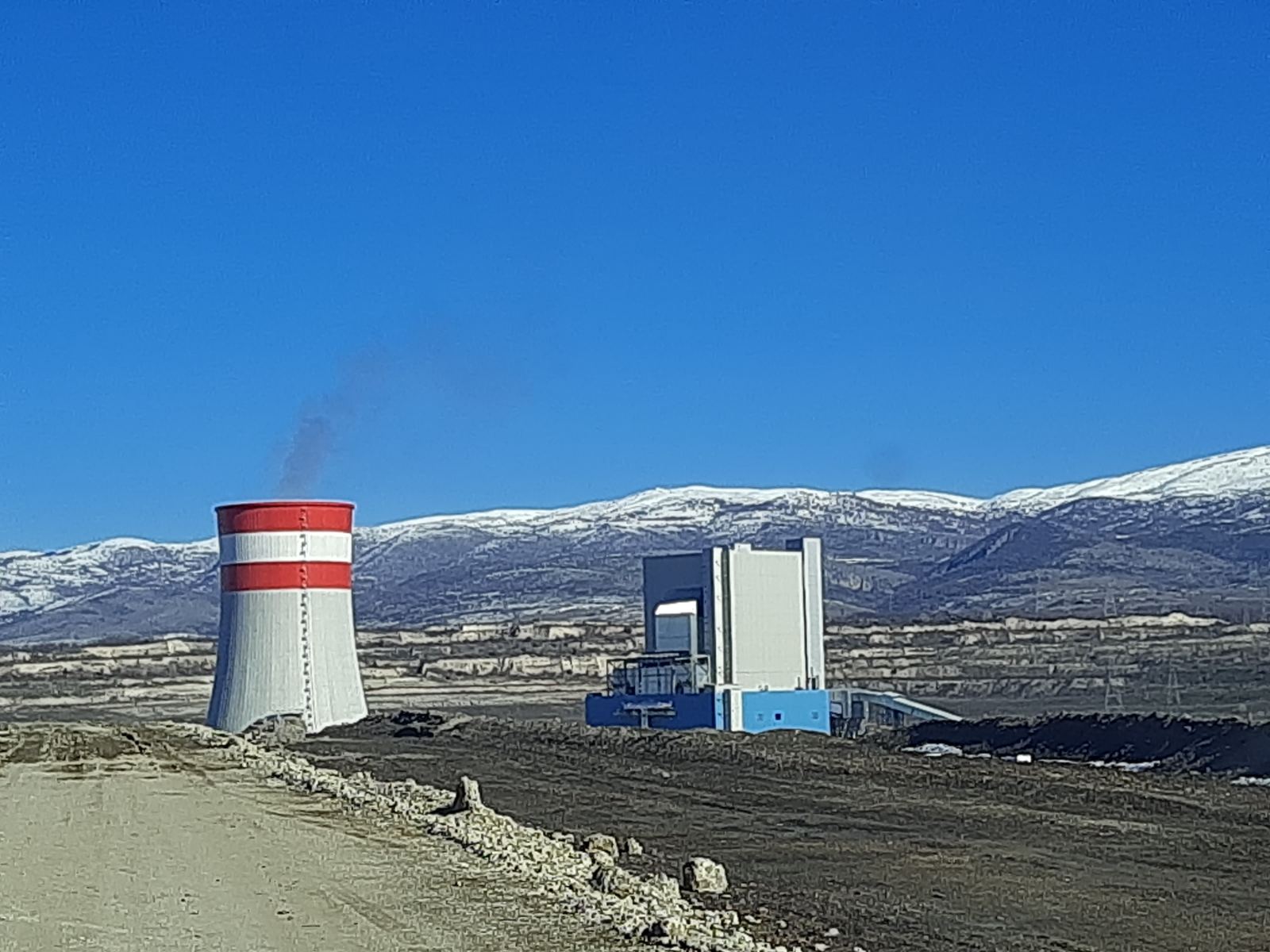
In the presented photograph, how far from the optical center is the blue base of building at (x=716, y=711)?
146 feet

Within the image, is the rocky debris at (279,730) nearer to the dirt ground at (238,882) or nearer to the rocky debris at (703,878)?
the dirt ground at (238,882)

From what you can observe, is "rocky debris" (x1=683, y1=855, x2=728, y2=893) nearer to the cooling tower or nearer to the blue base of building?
the cooling tower

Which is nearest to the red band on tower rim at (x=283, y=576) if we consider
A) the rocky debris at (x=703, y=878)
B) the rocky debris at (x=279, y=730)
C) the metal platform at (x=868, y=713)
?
the rocky debris at (x=279, y=730)

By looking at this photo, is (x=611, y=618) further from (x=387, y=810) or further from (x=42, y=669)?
(x=387, y=810)

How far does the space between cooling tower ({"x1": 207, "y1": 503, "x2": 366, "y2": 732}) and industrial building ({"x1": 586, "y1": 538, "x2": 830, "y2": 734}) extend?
8.21 metres

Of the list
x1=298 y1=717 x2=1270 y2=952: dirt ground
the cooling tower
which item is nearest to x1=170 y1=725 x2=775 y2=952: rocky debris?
x1=298 y1=717 x2=1270 y2=952: dirt ground

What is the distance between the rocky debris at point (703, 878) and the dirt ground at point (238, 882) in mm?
1430

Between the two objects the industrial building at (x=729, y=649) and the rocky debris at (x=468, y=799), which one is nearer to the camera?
the rocky debris at (x=468, y=799)

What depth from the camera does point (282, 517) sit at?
134 feet

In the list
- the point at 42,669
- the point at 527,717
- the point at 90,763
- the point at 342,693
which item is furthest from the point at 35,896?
the point at 42,669

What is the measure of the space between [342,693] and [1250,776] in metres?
20.1

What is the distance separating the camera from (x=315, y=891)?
672 inches

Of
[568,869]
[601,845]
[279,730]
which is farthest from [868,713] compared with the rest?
[568,869]

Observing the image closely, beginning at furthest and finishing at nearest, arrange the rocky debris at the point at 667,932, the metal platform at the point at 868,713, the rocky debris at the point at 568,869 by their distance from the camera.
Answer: the metal platform at the point at 868,713 → the rocky debris at the point at 568,869 → the rocky debris at the point at 667,932
